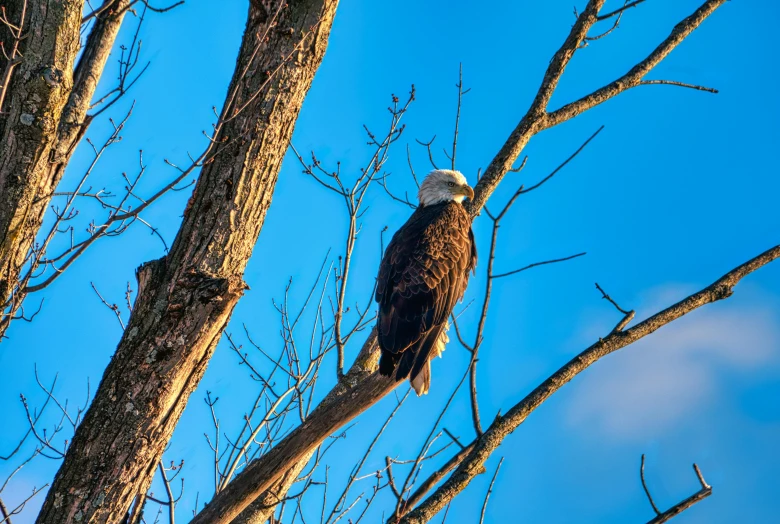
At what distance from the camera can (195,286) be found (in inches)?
131

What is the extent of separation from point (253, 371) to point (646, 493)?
10.5 feet

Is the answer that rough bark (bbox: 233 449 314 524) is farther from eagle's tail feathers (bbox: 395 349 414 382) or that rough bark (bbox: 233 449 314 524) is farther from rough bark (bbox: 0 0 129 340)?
rough bark (bbox: 0 0 129 340)

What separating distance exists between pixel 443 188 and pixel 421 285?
5.28 ft

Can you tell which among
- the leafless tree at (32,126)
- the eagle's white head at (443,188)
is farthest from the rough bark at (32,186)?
the eagle's white head at (443,188)

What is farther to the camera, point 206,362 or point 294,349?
point 294,349

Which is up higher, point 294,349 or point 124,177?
point 124,177

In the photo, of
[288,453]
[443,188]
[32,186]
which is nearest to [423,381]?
[288,453]

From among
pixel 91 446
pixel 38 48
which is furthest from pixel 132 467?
pixel 38 48

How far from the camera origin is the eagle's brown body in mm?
4312

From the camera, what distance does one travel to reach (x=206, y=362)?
3402 millimetres

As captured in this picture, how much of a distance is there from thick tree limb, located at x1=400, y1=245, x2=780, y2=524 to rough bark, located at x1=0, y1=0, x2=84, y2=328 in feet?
8.11

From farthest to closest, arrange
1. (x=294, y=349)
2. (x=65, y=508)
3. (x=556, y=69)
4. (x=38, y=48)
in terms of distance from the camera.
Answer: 1. (x=294, y=349)
2. (x=556, y=69)
3. (x=38, y=48)
4. (x=65, y=508)

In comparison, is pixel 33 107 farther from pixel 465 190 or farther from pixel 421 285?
pixel 465 190

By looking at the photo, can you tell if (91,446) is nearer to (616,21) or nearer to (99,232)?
(99,232)
